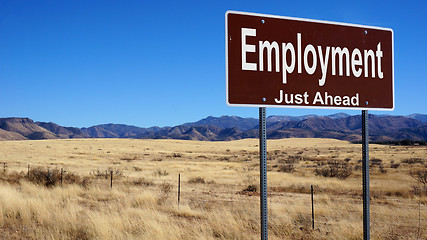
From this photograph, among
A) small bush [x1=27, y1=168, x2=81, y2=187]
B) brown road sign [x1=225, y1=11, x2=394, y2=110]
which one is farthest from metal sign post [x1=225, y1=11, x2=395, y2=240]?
small bush [x1=27, y1=168, x2=81, y2=187]

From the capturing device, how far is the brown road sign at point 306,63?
359 centimetres

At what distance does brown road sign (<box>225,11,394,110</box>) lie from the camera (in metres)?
3.59

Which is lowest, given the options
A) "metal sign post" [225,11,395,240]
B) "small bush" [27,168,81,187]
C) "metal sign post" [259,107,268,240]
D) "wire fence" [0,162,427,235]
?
"wire fence" [0,162,427,235]

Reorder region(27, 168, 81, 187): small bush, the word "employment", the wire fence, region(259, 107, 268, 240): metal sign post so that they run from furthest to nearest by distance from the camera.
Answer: region(27, 168, 81, 187): small bush, the wire fence, the word "employment", region(259, 107, 268, 240): metal sign post

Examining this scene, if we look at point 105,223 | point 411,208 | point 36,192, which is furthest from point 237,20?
point 36,192

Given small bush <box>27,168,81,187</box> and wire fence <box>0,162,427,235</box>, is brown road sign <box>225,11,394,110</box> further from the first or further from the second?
small bush <box>27,168,81,187</box>

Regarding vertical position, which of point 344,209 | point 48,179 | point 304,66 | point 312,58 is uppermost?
point 312,58

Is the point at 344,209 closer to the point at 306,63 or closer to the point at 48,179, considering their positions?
the point at 306,63

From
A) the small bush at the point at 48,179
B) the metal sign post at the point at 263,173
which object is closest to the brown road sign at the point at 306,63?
the metal sign post at the point at 263,173

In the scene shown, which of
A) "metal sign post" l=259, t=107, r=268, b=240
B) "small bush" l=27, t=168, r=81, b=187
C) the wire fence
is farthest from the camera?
"small bush" l=27, t=168, r=81, b=187

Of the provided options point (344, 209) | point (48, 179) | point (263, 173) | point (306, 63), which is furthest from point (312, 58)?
point (48, 179)

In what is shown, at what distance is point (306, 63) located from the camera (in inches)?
154

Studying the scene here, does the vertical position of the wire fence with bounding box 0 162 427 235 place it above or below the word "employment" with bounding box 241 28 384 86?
below

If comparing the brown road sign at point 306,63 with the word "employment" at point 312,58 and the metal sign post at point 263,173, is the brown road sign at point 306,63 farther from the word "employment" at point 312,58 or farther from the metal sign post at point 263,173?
the metal sign post at point 263,173
